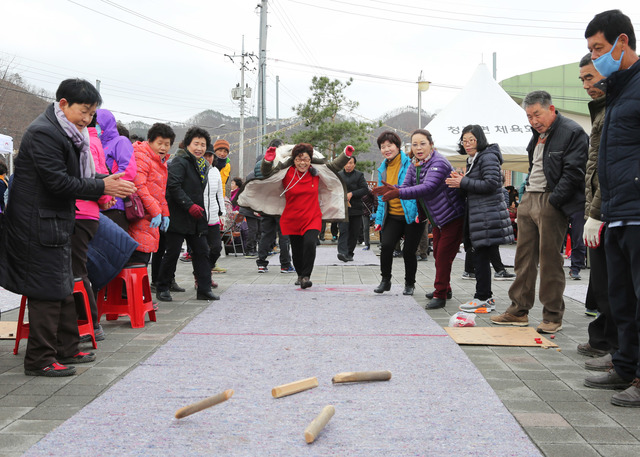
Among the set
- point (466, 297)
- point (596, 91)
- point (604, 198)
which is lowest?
point (466, 297)

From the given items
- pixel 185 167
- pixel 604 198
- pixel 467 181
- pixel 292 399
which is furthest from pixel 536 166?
pixel 185 167

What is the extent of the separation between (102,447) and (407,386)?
184 cm

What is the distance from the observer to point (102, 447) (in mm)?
2893

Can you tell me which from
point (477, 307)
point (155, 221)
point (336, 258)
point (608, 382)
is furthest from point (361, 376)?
point (336, 258)

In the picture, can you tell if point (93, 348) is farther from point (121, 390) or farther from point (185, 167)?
point (185, 167)

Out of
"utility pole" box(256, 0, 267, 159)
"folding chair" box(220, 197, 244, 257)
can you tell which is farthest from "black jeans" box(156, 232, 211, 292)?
"utility pole" box(256, 0, 267, 159)

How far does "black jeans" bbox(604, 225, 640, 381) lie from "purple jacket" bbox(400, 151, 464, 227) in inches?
119

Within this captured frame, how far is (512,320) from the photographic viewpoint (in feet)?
20.0

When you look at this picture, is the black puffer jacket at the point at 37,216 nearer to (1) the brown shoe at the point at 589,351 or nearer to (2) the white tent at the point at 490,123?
(1) the brown shoe at the point at 589,351

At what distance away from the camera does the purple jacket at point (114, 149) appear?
5832mm

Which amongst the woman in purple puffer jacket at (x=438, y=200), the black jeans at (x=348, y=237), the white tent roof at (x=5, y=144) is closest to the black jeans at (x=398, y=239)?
the woman in purple puffer jacket at (x=438, y=200)

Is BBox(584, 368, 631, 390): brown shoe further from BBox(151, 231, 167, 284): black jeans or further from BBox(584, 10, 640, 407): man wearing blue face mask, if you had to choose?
BBox(151, 231, 167, 284): black jeans

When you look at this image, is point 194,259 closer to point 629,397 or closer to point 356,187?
point 629,397

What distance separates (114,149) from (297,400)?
324cm
